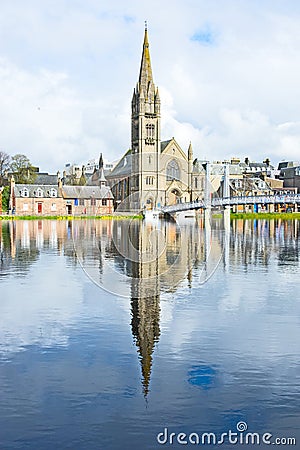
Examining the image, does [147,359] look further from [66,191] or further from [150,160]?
[150,160]

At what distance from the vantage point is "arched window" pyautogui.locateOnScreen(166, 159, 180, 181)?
14588 centimetres

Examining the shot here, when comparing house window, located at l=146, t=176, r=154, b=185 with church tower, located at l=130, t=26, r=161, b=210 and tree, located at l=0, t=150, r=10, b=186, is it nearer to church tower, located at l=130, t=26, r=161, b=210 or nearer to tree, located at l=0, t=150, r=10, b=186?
church tower, located at l=130, t=26, r=161, b=210

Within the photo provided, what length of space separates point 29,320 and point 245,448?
964cm

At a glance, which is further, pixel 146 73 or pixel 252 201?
pixel 146 73

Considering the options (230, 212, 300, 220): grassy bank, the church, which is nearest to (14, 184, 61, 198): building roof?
the church

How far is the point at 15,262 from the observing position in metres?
32.2

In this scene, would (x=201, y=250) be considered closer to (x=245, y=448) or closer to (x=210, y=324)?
(x=210, y=324)

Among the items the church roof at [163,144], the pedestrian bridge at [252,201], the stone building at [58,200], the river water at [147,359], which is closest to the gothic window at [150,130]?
the church roof at [163,144]

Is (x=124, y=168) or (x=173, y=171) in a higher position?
(x=124, y=168)

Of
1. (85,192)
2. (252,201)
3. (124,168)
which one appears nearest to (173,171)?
(124,168)

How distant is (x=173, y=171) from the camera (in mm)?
147375

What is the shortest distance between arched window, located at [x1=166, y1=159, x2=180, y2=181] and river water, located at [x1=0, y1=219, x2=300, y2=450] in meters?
119

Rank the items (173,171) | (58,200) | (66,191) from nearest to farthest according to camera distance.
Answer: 1. (58,200)
2. (66,191)
3. (173,171)

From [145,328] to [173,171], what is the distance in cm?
Answer: 13228
